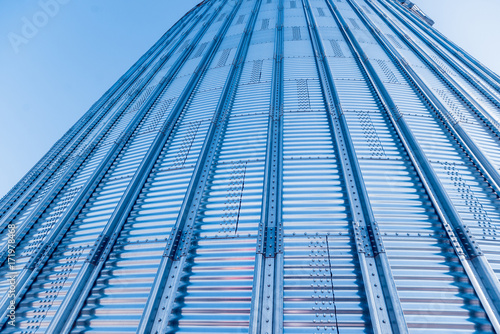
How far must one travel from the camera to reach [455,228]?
4.02m

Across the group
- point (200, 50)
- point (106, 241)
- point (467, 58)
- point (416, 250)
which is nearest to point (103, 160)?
point (106, 241)

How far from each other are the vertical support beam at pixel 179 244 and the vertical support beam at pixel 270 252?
1096mm

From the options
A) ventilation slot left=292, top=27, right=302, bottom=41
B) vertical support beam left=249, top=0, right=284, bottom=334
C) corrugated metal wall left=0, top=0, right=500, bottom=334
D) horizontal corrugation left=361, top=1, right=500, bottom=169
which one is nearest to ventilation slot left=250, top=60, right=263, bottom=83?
corrugated metal wall left=0, top=0, right=500, bottom=334

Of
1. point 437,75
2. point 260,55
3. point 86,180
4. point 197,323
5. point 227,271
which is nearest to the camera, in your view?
point 197,323

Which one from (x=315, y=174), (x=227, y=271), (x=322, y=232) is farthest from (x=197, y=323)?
(x=315, y=174)

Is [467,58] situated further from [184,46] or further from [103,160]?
[103,160]

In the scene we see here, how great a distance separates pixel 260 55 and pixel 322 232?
24.4 feet

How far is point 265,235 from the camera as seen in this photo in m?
4.10

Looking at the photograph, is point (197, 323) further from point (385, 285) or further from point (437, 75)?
point (437, 75)

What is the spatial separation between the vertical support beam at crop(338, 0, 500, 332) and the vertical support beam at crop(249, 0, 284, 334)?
92.5 inches

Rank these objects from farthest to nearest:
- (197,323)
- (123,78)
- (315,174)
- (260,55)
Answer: (123,78)
(260,55)
(315,174)
(197,323)

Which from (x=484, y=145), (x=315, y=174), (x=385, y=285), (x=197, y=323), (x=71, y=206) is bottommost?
(x=197, y=323)

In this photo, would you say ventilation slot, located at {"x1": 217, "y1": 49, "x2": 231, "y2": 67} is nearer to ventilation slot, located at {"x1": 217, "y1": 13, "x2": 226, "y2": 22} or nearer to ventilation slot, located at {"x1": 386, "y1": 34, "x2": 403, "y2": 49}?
ventilation slot, located at {"x1": 217, "y1": 13, "x2": 226, "y2": 22}

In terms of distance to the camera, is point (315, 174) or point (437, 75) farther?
point (437, 75)
